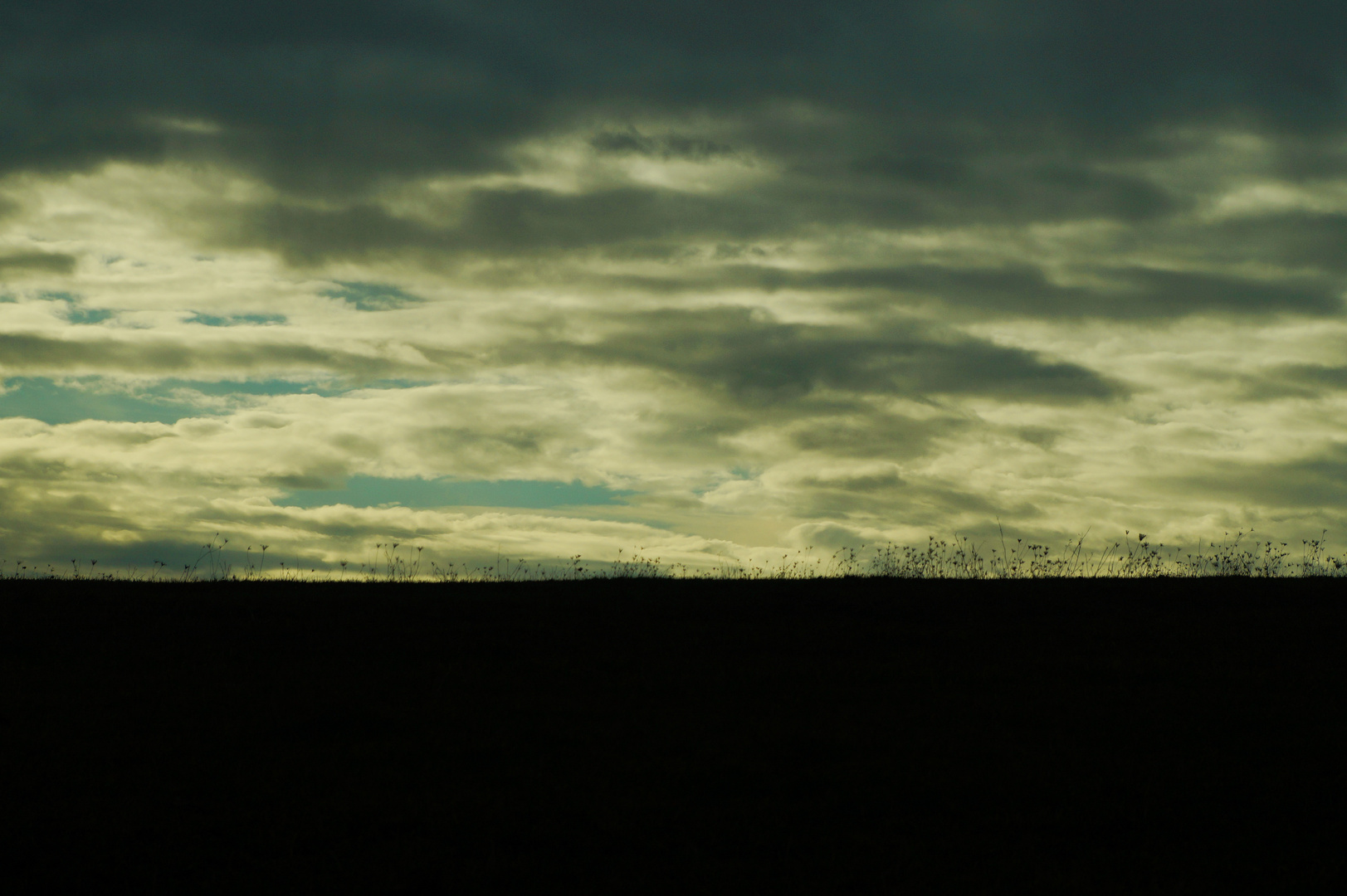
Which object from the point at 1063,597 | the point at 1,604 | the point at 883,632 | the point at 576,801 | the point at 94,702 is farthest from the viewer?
the point at 1063,597

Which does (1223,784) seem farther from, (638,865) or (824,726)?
(638,865)

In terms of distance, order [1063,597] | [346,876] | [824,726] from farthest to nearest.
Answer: [1063,597] < [824,726] < [346,876]

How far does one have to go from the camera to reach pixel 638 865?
896 cm

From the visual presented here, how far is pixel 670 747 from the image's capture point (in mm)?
12031

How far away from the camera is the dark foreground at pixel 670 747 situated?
9.05 meters

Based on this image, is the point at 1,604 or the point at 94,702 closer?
the point at 94,702

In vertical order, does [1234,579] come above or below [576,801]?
above

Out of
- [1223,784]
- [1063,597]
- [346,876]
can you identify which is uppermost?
[1063,597]

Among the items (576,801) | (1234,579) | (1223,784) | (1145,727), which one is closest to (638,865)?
(576,801)

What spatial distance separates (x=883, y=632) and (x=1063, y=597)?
5071 millimetres

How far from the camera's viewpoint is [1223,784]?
36.1 ft

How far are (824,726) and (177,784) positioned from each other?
709 cm

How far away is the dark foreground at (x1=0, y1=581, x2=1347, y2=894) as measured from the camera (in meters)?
9.05

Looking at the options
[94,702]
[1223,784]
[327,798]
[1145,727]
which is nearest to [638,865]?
[327,798]
